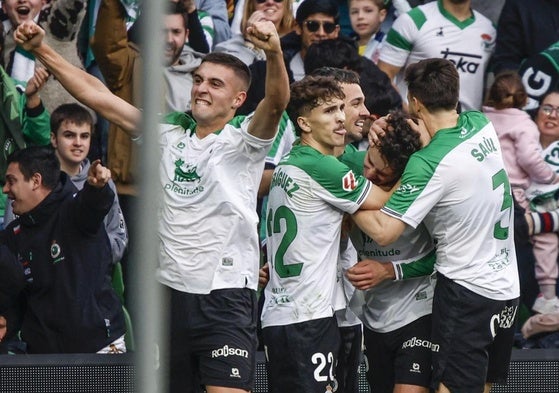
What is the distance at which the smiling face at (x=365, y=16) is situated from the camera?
8641 millimetres

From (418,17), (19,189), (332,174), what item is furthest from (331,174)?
(418,17)

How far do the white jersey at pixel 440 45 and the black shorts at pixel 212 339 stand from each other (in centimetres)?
323

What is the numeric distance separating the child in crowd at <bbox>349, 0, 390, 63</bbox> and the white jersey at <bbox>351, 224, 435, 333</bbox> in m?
2.90

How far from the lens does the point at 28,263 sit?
6.98 metres

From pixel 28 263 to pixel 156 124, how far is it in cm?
511

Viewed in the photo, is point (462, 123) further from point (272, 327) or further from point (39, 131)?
point (39, 131)

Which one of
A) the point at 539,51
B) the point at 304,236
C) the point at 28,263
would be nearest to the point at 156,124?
the point at 304,236

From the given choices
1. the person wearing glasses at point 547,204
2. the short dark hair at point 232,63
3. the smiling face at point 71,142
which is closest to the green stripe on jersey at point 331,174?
the short dark hair at point 232,63

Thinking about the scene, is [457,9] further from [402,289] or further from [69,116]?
[402,289]

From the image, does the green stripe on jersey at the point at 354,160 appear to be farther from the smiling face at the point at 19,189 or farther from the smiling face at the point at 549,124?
the smiling face at the point at 549,124

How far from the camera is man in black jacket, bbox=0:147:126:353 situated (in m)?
6.89

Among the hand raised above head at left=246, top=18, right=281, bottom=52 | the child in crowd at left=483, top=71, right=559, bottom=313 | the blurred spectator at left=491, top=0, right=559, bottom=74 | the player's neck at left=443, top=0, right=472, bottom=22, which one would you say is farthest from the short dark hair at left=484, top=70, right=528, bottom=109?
the hand raised above head at left=246, top=18, right=281, bottom=52

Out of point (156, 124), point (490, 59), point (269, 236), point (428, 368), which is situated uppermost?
point (490, 59)

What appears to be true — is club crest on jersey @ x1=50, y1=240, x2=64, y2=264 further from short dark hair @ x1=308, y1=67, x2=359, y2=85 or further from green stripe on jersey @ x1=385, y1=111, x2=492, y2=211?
green stripe on jersey @ x1=385, y1=111, x2=492, y2=211
